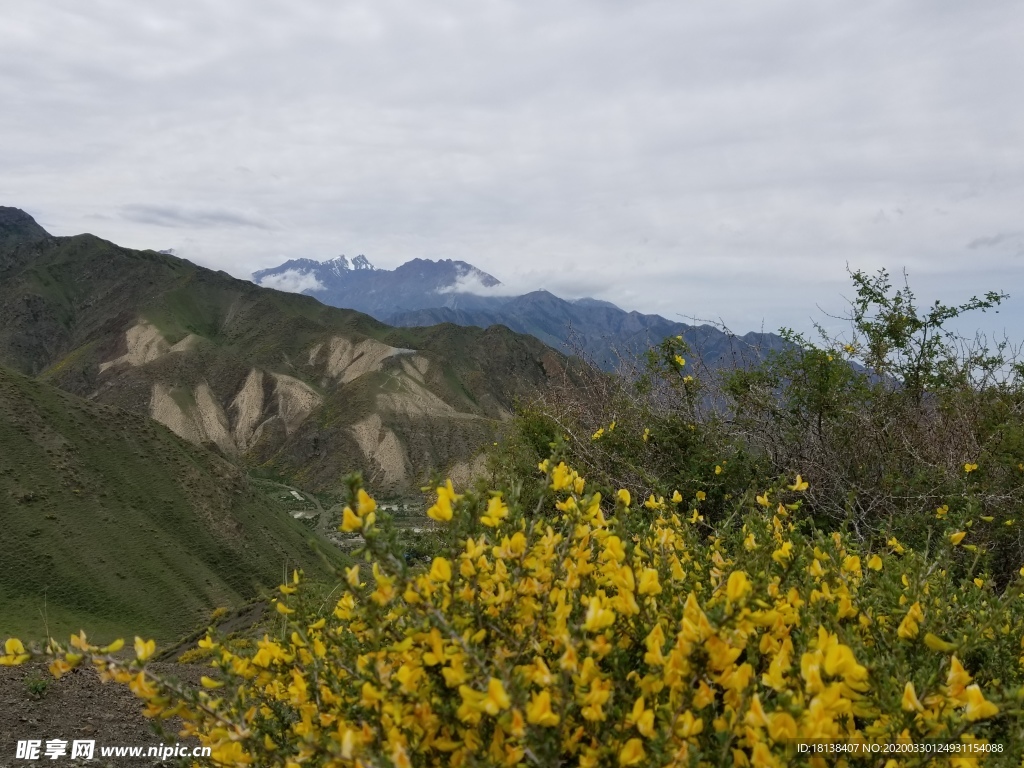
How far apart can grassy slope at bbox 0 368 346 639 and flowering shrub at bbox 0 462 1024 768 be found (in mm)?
40306

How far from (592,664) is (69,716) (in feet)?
36.2

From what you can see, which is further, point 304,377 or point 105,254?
point 105,254

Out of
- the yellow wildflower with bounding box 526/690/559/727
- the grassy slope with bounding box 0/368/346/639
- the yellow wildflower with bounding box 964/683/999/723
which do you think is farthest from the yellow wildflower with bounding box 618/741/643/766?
the grassy slope with bounding box 0/368/346/639

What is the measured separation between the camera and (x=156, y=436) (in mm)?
54219

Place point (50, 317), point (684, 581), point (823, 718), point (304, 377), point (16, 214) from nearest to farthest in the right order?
point (823, 718)
point (684, 581)
point (304, 377)
point (50, 317)
point (16, 214)

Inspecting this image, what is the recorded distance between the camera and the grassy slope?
36.7 m

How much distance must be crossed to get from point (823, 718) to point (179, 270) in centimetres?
17441

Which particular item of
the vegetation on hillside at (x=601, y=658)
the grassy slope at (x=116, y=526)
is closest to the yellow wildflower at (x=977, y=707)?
the vegetation on hillside at (x=601, y=658)

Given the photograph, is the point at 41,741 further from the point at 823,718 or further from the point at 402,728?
the point at 823,718

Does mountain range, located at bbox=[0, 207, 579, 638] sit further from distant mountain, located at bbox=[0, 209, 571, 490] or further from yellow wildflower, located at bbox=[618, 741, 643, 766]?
yellow wildflower, located at bbox=[618, 741, 643, 766]

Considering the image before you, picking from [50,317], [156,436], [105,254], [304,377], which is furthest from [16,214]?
[156,436]

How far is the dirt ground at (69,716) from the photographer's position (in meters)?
8.06

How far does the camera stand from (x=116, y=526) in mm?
42500

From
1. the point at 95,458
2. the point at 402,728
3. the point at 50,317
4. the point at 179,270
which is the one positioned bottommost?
the point at 95,458
